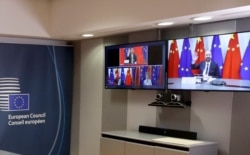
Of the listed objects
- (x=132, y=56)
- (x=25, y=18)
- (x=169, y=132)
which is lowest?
(x=169, y=132)

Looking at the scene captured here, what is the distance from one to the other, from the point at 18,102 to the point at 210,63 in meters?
2.89

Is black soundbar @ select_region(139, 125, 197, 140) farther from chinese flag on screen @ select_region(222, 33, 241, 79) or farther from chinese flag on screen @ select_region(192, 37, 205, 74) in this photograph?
chinese flag on screen @ select_region(222, 33, 241, 79)

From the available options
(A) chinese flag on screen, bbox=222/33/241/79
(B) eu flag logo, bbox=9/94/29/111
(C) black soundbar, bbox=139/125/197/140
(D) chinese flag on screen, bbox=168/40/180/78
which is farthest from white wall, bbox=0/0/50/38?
(A) chinese flag on screen, bbox=222/33/241/79

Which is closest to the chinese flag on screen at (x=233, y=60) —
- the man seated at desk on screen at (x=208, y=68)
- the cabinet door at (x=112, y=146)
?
the man seated at desk on screen at (x=208, y=68)

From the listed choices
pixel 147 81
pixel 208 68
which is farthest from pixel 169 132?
pixel 208 68

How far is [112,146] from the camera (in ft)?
13.4

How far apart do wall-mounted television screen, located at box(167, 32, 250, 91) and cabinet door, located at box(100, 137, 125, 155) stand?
89 cm

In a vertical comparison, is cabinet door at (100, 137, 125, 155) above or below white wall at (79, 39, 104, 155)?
below

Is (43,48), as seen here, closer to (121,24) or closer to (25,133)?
(25,133)

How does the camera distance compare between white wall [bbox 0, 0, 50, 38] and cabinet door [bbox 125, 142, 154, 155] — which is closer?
cabinet door [bbox 125, 142, 154, 155]

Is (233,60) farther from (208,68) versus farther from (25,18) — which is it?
(25,18)

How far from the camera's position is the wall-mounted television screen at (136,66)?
3822 millimetres

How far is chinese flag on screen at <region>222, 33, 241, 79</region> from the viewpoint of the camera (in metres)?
3.10

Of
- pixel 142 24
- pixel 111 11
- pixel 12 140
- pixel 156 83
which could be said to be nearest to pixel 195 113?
pixel 156 83
